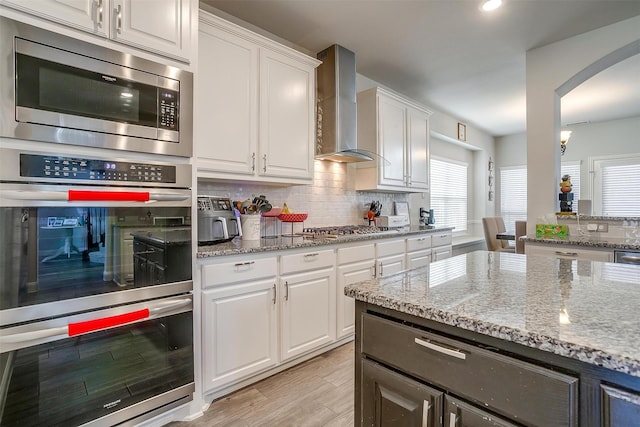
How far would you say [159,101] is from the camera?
1626mm

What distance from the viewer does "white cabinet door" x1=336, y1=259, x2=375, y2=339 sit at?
8.44ft

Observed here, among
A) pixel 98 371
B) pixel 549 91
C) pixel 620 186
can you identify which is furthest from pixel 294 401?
pixel 620 186

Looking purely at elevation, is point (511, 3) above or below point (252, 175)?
above

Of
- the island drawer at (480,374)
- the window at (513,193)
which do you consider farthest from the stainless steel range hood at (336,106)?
the window at (513,193)

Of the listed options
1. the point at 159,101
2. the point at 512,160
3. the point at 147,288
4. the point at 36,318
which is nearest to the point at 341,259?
the point at 147,288

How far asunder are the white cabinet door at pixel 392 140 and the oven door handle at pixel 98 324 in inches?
98.9

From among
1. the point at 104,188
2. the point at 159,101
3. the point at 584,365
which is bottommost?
the point at 584,365

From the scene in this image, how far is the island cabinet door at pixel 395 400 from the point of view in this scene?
827 millimetres

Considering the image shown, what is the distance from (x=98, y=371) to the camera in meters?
1.43

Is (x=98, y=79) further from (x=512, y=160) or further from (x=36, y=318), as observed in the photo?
(x=512, y=160)

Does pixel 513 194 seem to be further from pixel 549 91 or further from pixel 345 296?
pixel 345 296

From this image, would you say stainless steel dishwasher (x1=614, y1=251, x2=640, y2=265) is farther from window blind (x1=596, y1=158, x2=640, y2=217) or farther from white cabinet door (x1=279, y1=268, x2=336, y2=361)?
window blind (x1=596, y1=158, x2=640, y2=217)

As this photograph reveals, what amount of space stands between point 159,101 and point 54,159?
1.81ft

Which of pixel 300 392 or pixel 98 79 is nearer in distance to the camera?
pixel 98 79
